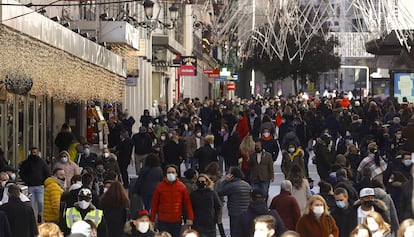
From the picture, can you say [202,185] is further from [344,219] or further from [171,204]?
[344,219]

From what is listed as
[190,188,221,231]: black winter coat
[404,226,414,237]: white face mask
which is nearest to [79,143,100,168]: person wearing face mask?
[190,188,221,231]: black winter coat

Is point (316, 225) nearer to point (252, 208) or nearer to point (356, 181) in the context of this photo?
point (252, 208)

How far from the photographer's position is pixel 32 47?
68.6 ft

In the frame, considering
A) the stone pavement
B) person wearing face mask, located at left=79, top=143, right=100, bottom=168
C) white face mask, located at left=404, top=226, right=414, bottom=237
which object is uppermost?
white face mask, located at left=404, top=226, right=414, bottom=237

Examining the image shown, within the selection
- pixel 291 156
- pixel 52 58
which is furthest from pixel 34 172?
pixel 291 156

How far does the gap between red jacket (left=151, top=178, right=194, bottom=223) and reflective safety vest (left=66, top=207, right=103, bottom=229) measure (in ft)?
7.11

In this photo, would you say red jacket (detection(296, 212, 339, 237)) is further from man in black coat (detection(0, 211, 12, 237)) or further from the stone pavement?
the stone pavement

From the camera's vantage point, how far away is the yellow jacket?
16547 millimetres

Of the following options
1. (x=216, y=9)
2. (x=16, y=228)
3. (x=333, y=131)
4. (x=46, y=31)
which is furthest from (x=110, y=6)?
(x=216, y=9)

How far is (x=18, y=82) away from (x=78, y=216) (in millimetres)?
7197

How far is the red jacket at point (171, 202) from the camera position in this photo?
15.7 m

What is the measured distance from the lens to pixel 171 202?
15750mm

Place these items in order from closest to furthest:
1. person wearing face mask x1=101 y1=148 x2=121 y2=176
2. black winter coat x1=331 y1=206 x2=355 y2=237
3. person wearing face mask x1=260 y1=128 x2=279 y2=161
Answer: black winter coat x1=331 y1=206 x2=355 y2=237 → person wearing face mask x1=101 y1=148 x2=121 y2=176 → person wearing face mask x1=260 y1=128 x2=279 y2=161

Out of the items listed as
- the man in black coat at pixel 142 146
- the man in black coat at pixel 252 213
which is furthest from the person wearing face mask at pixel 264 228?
the man in black coat at pixel 142 146
